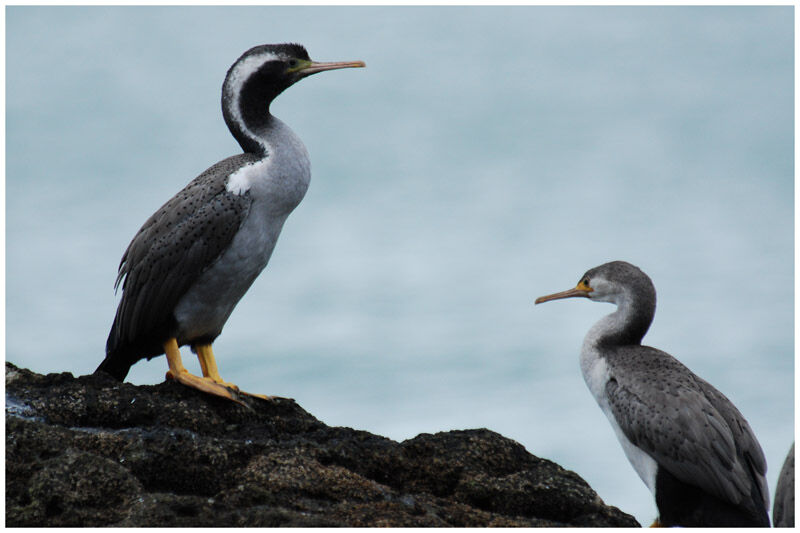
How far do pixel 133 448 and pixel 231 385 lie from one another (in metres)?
1.90

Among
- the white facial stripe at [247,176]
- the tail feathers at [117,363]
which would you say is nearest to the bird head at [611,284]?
the white facial stripe at [247,176]

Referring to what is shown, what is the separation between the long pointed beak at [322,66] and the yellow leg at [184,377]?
286 cm

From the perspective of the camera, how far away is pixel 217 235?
8992 mm

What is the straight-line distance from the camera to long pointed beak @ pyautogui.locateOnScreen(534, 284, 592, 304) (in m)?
10.6

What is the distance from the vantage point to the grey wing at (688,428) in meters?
8.59

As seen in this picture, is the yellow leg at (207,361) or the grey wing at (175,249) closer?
the grey wing at (175,249)

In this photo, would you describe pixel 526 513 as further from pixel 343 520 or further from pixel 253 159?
pixel 253 159

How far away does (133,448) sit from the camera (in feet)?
23.2

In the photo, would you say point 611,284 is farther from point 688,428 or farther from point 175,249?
point 175,249

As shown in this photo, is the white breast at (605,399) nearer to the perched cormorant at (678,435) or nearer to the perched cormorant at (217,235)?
the perched cormorant at (678,435)

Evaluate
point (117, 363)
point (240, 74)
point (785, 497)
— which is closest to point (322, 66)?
point (240, 74)

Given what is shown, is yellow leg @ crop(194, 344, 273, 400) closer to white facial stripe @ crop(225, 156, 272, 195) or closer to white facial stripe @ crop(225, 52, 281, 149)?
white facial stripe @ crop(225, 156, 272, 195)

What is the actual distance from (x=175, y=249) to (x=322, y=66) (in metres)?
2.32

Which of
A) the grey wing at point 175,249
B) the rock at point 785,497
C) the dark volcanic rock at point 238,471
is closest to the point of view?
the dark volcanic rock at point 238,471
